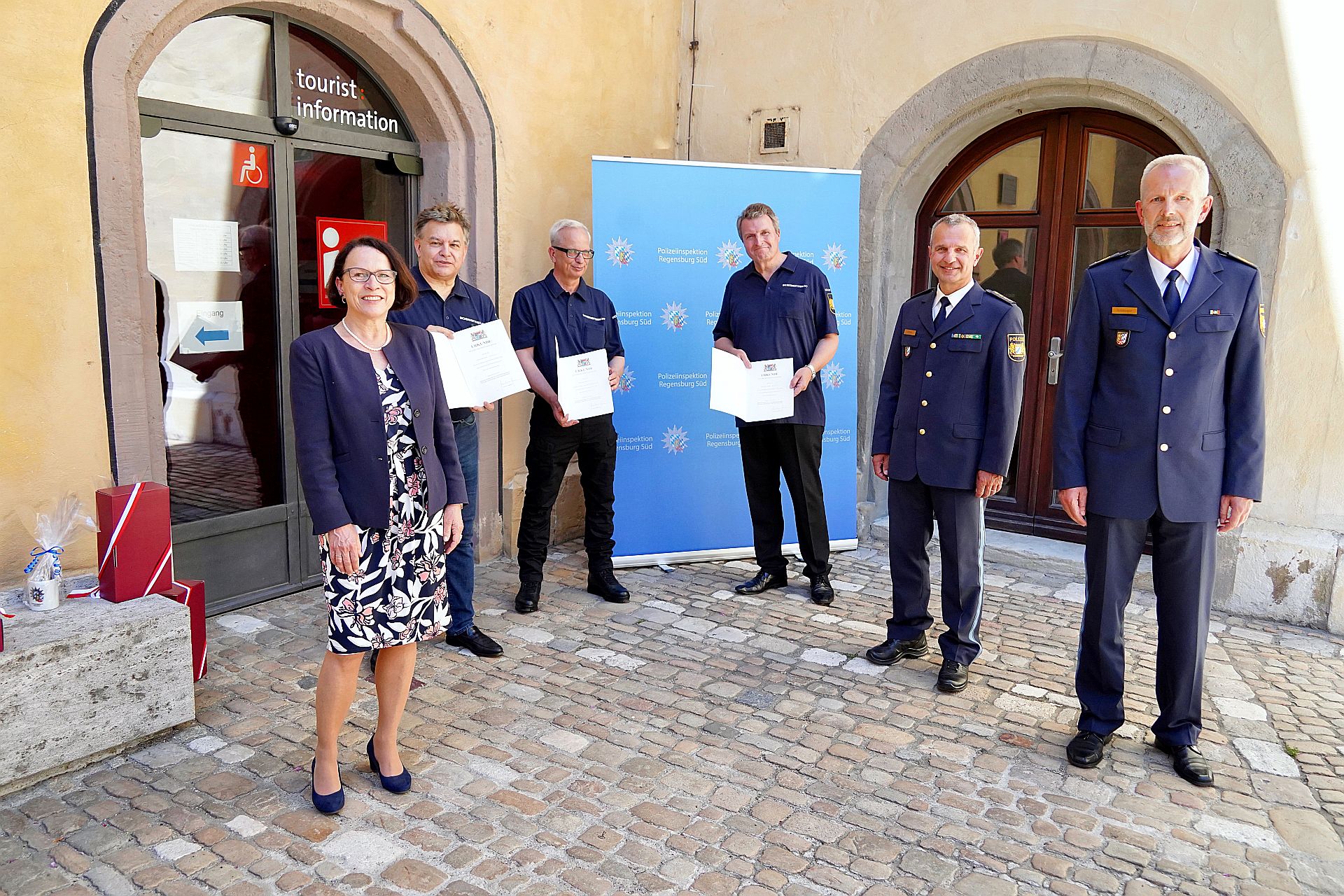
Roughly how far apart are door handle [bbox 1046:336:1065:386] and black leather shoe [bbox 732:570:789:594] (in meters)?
2.26

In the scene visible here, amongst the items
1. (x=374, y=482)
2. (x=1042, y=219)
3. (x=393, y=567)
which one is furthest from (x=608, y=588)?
(x=1042, y=219)

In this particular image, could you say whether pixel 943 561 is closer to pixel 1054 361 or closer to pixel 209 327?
pixel 1054 361

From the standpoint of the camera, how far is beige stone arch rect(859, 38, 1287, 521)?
17.6 ft

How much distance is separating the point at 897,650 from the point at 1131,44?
3720 mm

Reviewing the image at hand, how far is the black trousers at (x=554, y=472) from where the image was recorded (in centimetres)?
526

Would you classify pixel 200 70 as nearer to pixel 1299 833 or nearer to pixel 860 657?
pixel 860 657

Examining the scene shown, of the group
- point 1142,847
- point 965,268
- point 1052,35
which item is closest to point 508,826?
point 1142,847

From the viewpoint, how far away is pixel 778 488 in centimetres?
570

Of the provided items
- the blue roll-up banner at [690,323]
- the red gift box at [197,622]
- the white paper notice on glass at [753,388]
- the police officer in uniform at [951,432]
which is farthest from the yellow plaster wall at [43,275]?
the police officer in uniform at [951,432]

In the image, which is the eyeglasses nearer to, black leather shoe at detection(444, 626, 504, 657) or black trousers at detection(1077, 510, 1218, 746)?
black leather shoe at detection(444, 626, 504, 657)

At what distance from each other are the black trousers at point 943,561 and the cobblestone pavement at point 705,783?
0.74 feet

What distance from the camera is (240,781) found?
3.45 metres

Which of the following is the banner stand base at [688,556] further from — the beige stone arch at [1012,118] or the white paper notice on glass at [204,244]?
the white paper notice on glass at [204,244]

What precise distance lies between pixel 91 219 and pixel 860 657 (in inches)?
153
